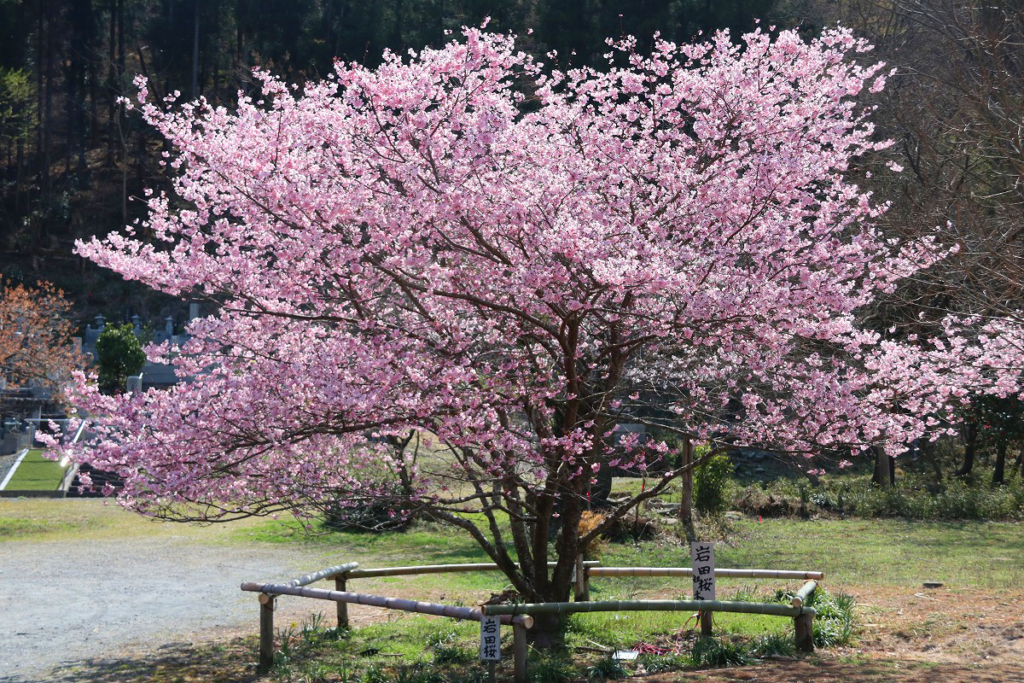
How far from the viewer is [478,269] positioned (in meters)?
→ 7.79

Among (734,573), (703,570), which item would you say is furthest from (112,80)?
(703,570)

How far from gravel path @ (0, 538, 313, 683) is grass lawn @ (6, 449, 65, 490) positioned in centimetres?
733

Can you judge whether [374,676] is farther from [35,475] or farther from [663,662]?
[35,475]

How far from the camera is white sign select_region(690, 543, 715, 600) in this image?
8.02m

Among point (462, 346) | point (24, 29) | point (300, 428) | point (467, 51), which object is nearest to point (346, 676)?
point (300, 428)

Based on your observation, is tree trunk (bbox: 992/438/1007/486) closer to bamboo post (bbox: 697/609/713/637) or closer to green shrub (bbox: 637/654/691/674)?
bamboo post (bbox: 697/609/713/637)

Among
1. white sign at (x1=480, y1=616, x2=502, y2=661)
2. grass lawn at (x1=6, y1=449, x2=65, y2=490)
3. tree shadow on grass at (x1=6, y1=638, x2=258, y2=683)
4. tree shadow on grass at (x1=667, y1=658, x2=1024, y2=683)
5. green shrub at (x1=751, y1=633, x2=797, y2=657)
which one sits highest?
grass lawn at (x1=6, y1=449, x2=65, y2=490)

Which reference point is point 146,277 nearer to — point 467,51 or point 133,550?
point 467,51

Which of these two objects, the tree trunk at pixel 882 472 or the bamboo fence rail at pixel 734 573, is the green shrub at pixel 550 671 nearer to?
the bamboo fence rail at pixel 734 573


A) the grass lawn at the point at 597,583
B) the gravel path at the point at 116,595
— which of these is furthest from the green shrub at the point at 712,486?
the gravel path at the point at 116,595

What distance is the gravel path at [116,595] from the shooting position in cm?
940

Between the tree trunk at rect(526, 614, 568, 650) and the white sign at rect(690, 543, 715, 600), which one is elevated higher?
the white sign at rect(690, 543, 715, 600)

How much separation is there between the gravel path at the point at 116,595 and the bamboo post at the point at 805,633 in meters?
5.76

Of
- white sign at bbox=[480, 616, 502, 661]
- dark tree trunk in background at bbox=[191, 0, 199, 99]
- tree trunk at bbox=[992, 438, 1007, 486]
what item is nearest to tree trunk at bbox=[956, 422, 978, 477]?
tree trunk at bbox=[992, 438, 1007, 486]
